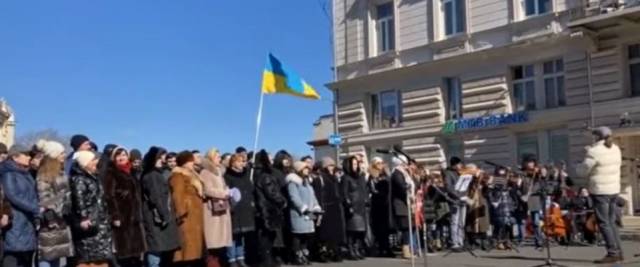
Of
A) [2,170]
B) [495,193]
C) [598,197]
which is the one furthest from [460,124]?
[2,170]

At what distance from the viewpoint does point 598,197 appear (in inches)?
465

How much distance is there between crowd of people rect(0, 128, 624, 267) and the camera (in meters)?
9.08

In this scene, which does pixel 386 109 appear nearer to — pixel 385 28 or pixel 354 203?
pixel 385 28

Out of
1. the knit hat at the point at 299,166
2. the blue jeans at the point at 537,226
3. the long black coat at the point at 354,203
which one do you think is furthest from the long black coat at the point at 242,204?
the blue jeans at the point at 537,226

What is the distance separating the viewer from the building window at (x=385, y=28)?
116 feet

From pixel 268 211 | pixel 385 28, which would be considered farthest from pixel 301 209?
pixel 385 28

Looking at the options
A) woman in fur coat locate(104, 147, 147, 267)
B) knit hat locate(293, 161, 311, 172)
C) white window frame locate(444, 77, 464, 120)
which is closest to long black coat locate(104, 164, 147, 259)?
woman in fur coat locate(104, 147, 147, 267)

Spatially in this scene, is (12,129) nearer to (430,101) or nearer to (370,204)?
(430,101)

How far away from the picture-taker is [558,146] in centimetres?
2859

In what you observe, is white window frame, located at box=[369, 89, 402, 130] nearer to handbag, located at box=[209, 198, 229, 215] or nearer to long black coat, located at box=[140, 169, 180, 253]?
handbag, located at box=[209, 198, 229, 215]

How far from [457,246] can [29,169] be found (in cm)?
838

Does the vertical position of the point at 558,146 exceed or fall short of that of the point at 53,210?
it exceeds it

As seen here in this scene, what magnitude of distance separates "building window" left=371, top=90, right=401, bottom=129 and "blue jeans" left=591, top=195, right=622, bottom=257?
23251 mm

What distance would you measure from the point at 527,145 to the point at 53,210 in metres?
23.0
